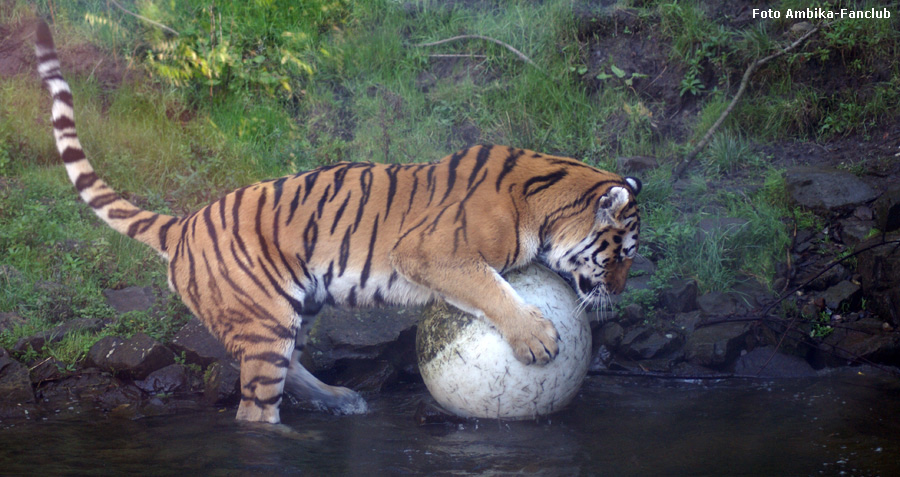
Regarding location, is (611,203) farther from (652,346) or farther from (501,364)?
(652,346)

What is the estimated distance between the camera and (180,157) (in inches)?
280

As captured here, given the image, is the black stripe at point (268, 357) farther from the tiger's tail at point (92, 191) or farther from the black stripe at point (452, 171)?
the black stripe at point (452, 171)

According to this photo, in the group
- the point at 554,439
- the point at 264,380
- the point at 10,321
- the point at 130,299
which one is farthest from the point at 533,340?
the point at 10,321

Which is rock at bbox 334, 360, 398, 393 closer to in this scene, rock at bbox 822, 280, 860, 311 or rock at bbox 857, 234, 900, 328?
rock at bbox 822, 280, 860, 311

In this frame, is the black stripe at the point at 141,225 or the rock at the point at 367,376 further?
the rock at the point at 367,376

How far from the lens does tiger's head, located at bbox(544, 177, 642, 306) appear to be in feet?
13.9

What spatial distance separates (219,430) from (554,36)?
5.37 m

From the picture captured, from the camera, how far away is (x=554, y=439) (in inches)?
148

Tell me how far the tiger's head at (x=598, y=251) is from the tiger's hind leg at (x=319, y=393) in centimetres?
146

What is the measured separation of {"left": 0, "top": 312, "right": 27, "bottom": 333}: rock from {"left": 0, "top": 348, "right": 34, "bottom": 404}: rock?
433mm

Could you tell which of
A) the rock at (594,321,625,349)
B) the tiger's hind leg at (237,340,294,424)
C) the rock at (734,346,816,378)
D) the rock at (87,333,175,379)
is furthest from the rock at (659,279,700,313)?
the rock at (87,333,175,379)

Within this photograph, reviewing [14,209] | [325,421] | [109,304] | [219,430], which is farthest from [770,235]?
[14,209]

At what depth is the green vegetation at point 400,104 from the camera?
610cm

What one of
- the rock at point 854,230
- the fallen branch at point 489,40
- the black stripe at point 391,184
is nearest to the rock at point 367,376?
the black stripe at point 391,184
